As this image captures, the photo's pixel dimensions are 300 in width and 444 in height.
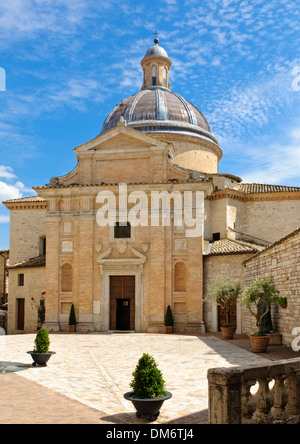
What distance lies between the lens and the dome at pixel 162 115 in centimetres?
3469

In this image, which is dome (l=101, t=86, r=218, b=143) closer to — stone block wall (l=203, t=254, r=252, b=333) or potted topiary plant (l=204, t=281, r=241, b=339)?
stone block wall (l=203, t=254, r=252, b=333)

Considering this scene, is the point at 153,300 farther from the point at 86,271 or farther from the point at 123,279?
the point at 86,271

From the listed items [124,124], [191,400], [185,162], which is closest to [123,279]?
[124,124]

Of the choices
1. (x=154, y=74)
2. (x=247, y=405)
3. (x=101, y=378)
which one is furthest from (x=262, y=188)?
(x=247, y=405)

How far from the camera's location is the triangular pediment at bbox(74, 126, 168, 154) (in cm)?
2662

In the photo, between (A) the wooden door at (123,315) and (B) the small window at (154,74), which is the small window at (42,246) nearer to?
(A) the wooden door at (123,315)

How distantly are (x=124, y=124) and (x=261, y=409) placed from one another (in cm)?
2253

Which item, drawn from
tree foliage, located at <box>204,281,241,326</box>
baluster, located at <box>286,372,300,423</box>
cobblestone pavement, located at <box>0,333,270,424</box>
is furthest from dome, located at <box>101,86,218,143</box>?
baluster, located at <box>286,372,300,423</box>

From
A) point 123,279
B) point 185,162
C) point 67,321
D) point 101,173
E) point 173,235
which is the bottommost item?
point 67,321

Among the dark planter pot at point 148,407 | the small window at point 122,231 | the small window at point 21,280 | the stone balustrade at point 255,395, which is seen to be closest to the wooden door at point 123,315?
the small window at point 122,231

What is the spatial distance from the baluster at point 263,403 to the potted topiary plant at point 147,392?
1.77 m

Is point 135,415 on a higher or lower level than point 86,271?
lower

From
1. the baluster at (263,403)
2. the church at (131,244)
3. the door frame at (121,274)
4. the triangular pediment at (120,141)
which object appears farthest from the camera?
the triangular pediment at (120,141)
